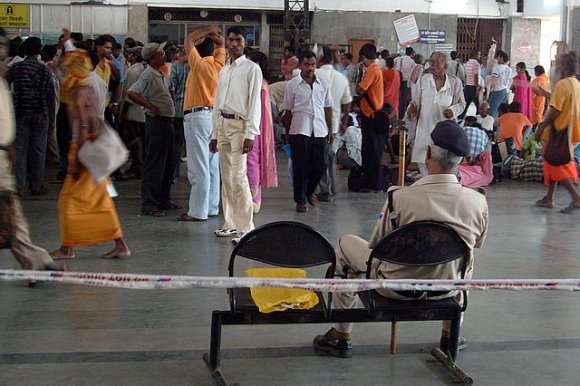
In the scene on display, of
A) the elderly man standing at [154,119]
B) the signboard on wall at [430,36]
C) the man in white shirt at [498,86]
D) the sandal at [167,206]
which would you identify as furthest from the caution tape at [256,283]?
the signboard on wall at [430,36]

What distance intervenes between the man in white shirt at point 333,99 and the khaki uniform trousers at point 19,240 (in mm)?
4651

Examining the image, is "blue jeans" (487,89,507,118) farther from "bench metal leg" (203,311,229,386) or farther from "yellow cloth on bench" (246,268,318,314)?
"bench metal leg" (203,311,229,386)

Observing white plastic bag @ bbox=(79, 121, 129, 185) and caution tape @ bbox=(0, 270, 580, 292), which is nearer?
caution tape @ bbox=(0, 270, 580, 292)

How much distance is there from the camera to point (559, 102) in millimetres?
9789

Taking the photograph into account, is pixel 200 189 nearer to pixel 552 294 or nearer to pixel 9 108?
pixel 9 108

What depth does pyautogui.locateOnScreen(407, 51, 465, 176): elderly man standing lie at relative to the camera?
31.8 feet

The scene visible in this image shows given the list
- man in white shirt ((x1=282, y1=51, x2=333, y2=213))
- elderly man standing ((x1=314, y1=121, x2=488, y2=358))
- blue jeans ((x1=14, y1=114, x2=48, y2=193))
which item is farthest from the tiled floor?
blue jeans ((x1=14, y1=114, x2=48, y2=193))

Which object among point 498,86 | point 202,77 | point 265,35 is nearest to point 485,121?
point 498,86

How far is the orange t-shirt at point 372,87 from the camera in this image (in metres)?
10.7

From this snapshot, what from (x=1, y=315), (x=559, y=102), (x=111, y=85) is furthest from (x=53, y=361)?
(x=111, y=85)

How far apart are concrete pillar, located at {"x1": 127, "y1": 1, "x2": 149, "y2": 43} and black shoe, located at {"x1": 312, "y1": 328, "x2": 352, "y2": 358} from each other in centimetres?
2029

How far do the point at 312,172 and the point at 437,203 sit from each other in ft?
17.6

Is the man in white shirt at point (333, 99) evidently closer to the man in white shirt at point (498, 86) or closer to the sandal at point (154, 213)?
the sandal at point (154, 213)

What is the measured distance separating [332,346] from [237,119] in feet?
10.4
